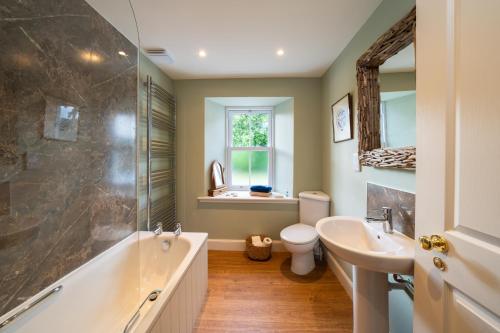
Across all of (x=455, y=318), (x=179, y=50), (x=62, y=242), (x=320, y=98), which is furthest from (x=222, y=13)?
(x=455, y=318)

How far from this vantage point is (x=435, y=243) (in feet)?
2.04

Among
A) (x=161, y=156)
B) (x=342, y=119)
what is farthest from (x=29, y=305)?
(x=342, y=119)

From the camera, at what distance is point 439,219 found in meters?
0.63

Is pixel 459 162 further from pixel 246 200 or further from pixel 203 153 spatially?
pixel 203 153

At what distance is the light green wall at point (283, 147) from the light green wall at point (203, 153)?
98 millimetres

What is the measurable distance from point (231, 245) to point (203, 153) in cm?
127

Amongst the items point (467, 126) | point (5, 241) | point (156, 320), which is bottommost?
point (156, 320)

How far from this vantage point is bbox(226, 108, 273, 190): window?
298 cm

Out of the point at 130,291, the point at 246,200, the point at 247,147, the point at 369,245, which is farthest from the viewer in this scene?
the point at 247,147

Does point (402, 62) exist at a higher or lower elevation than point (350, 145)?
higher

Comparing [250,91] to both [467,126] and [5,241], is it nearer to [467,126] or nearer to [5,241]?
[467,126]

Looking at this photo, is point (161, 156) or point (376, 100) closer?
point (376, 100)

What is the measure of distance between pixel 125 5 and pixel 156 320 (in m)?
2.00

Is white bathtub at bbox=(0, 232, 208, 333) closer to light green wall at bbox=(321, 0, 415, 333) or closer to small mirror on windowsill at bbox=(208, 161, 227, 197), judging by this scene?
small mirror on windowsill at bbox=(208, 161, 227, 197)
